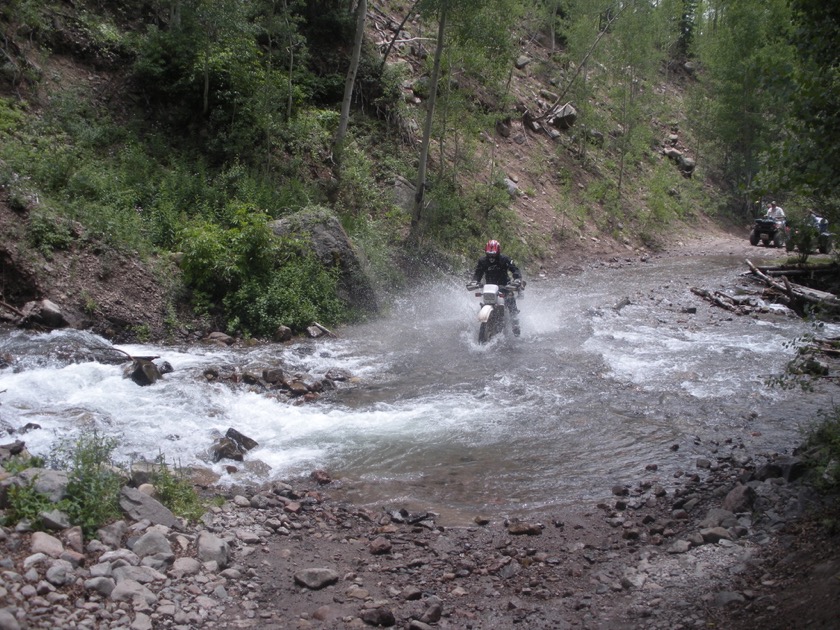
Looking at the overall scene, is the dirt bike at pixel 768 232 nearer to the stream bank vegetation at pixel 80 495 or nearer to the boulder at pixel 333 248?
the boulder at pixel 333 248

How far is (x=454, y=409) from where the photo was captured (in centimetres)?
1012

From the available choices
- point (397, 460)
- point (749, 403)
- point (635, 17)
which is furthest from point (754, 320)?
point (635, 17)

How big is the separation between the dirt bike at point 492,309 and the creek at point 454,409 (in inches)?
12.9

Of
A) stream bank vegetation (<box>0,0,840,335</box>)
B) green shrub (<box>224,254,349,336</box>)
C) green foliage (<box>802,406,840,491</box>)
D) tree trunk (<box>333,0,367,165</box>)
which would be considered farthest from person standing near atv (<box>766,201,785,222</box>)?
green foliage (<box>802,406,840,491</box>)

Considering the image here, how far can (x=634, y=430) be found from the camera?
30.4 ft

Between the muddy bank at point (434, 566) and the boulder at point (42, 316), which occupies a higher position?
the boulder at point (42, 316)

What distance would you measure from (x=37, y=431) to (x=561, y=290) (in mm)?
16094

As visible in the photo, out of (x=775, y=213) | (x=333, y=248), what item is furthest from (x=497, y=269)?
(x=775, y=213)

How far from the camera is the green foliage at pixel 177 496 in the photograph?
19.7 ft

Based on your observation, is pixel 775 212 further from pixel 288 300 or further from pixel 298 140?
pixel 288 300

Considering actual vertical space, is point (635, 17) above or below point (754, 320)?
above

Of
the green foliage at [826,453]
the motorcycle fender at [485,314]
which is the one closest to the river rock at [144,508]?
the green foliage at [826,453]

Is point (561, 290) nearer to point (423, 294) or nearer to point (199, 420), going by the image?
point (423, 294)

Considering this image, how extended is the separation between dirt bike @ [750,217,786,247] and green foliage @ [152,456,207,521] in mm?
28962
